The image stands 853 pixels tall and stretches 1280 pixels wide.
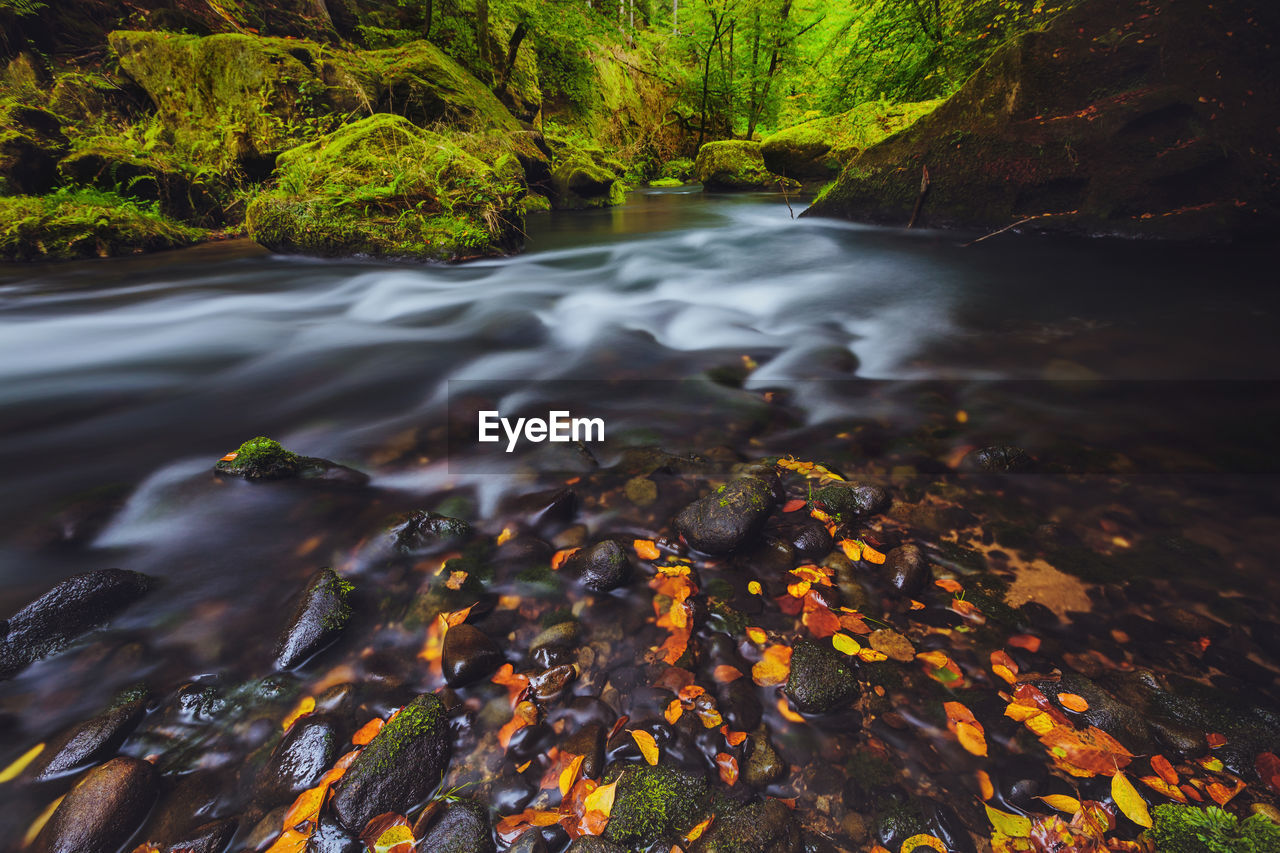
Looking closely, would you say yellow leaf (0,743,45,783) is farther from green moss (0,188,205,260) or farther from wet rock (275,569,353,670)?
green moss (0,188,205,260)

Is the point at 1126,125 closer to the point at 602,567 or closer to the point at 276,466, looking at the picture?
the point at 602,567

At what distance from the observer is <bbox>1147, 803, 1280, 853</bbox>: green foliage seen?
4.37 ft

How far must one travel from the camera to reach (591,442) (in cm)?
353

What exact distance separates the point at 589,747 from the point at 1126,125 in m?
8.64

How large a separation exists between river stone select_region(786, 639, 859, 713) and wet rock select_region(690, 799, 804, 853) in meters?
0.37

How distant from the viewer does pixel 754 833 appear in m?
1.43

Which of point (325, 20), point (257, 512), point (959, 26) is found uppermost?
point (325, 20)

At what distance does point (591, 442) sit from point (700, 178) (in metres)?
19.0

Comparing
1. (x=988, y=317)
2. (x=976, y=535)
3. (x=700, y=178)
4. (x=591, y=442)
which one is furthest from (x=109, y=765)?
(x=700, y=178)

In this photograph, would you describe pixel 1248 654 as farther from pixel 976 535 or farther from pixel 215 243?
pixel 215 243

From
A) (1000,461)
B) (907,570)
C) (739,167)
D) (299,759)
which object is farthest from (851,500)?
(739,167)

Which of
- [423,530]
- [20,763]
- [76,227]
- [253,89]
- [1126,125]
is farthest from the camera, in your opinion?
[253,89]

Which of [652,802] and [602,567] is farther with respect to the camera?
[602,567]

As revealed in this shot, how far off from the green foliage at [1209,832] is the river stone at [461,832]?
1914mm
